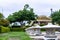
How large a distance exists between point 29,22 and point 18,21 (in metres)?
3.43

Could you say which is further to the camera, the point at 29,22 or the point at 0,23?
the point at 29,22

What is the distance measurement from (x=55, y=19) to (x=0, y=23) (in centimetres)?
2484

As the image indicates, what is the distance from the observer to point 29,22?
80.0 m

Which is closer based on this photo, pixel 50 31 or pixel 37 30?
pixel 50 31

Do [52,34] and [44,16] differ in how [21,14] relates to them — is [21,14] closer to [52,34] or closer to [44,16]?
[44,16]

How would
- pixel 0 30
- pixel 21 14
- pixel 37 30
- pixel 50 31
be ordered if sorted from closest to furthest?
pixel 50 31
pixel 37 30
pixel 0 30
pixel 21 14

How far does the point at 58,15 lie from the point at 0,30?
3842cm

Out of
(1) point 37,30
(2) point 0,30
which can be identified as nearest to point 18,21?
(2) point 0,30

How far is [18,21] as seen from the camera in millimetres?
79438

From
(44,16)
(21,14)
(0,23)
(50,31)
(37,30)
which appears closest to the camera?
(50,31)

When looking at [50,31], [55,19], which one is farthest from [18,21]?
[50,31]

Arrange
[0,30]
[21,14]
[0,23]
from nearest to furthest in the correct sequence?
[0,30] < [0,23] < [21,14]

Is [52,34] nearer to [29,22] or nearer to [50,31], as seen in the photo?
[50,31]

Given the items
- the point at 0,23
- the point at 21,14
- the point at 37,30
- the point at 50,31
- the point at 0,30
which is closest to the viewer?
the point at 50,31
